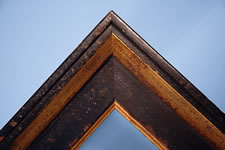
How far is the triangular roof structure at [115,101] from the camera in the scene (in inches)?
15.6

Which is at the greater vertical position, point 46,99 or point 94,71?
point 94,71

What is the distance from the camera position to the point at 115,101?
482mm

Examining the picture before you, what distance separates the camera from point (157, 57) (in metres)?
0.40

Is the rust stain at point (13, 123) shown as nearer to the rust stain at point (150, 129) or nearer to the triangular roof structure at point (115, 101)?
the triangular roof structure at point (115, 101)

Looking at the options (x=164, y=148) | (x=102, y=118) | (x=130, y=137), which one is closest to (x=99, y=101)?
(x=102, y=118)

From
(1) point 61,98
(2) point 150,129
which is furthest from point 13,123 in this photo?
(2) point 150,129

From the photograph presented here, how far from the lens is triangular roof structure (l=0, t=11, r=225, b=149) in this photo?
1.30 feet

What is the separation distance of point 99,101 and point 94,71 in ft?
0.34

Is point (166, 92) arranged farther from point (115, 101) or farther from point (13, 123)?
point (13, 123)

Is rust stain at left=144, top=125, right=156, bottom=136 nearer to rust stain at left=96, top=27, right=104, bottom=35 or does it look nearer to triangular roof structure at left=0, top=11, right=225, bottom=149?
triangular roof structure at left=0, top=11, right=225, bottom=149

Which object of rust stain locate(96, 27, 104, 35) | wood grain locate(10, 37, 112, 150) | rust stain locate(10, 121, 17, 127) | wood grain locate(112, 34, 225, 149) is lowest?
rust stain locate(10, 121, 17, 127)

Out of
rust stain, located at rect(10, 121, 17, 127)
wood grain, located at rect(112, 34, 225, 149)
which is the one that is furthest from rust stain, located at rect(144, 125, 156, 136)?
rust stain, located at rect(10, 121, 17, 127)

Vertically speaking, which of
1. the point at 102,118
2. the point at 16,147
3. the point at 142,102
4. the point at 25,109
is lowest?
the point at 16,147

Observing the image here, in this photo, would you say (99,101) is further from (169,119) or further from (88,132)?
(169,119)
